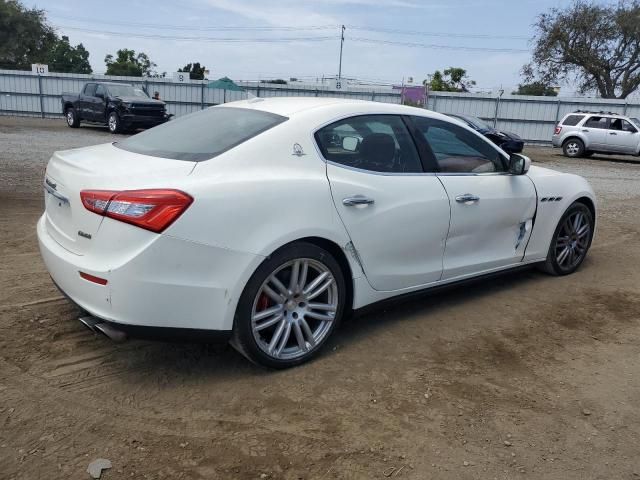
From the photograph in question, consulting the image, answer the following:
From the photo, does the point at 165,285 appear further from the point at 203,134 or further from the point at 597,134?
the point at 597,134

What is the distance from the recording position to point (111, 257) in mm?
2832

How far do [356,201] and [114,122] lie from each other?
17.9m

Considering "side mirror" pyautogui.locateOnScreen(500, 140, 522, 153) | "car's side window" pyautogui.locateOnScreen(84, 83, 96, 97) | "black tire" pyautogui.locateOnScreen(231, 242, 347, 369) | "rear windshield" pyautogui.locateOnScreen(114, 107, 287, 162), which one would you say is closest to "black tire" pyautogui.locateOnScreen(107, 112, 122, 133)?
"car's side window" pyautogui.locateOnScreen(84, 83, 96, 97)

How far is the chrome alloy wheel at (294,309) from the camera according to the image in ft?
10.6

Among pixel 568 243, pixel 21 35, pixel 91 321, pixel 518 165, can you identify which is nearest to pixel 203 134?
pixel 91 321

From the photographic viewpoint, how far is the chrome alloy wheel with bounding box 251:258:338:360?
3.23 metres

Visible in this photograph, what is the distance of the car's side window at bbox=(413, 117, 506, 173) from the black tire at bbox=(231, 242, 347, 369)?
1.30 meters

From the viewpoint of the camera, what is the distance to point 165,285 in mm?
2838

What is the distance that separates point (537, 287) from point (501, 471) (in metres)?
2.84

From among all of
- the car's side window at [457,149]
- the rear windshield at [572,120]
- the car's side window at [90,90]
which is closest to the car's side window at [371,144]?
the car's side window at [457,149]

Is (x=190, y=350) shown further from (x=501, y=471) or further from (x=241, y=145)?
(x=501, y=471)

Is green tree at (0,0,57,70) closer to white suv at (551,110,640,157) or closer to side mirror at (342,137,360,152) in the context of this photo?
white suv at (551,110,640,157)

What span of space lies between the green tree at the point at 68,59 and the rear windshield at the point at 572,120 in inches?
2513

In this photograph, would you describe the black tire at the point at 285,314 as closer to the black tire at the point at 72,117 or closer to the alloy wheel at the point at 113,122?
the alloy wheel at the point at 113,122
